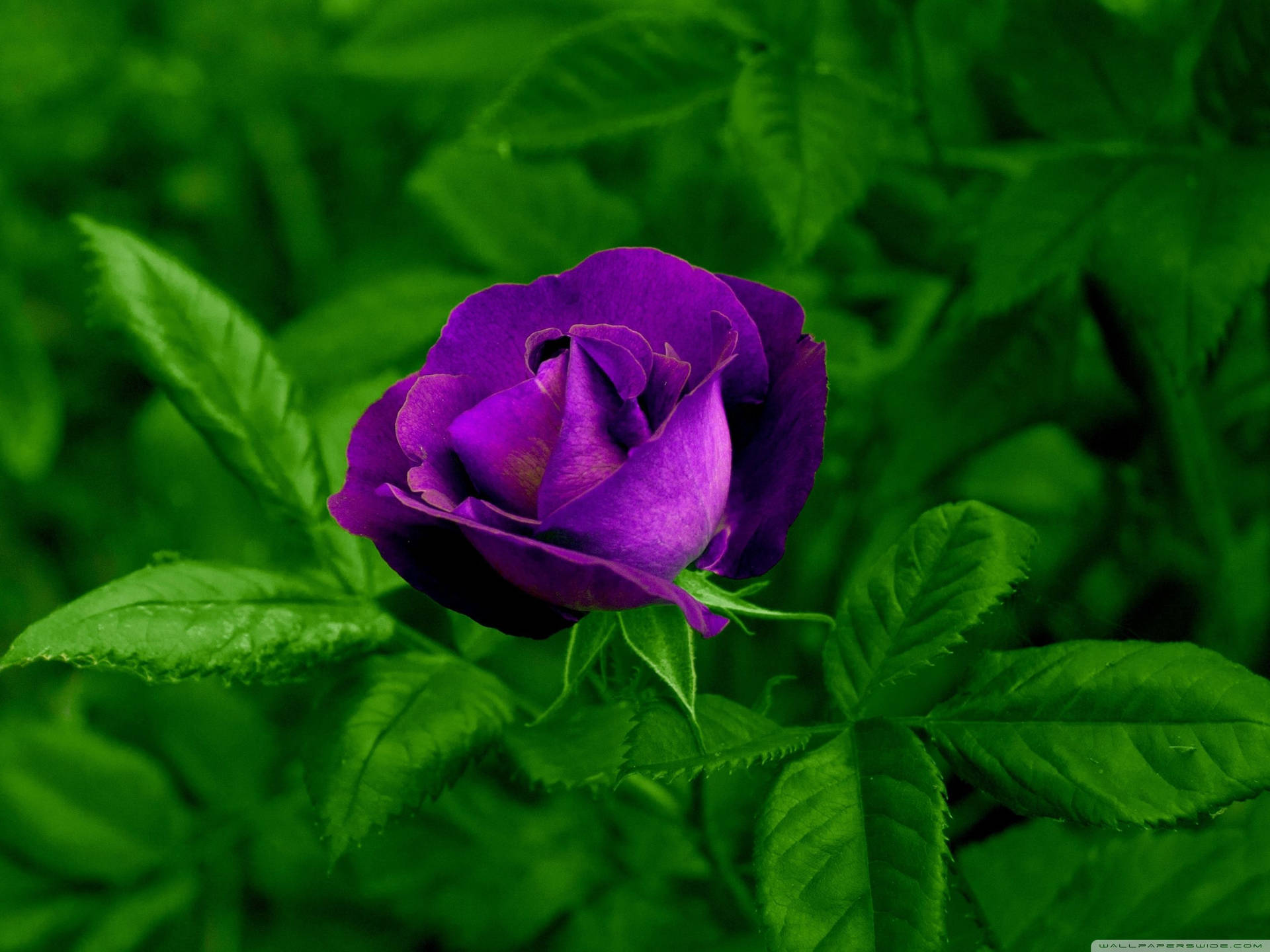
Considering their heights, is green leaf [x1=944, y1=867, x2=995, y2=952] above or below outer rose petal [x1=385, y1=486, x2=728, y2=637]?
below

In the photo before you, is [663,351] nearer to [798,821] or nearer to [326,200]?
[798,821]

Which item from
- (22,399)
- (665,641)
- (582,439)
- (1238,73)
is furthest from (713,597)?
(22,399)

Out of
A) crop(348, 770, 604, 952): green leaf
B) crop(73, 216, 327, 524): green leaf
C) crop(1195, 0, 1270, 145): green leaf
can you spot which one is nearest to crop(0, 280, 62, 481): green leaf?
crop(348, 770, 604, 952): green leaf

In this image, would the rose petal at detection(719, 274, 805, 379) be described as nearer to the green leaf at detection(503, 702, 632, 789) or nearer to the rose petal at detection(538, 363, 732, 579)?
the rose petal at detection(538, 363, 732, 579)

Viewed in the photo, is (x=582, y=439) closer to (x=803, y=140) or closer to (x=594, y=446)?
(x=594, y=446)

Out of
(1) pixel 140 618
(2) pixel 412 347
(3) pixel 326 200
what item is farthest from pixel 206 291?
(3) pixel 326 200
